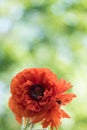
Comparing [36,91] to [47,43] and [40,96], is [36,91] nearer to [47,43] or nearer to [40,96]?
[40,96]

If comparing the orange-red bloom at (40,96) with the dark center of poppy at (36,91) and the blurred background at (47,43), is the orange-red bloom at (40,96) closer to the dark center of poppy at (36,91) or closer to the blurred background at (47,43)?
the dark center of poppy at (36,91)

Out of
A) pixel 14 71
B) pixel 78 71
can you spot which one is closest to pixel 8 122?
pixel 14 71

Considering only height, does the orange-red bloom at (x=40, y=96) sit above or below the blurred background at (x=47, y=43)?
below

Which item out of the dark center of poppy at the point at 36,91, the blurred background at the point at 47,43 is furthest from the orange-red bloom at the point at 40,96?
the blurred background at the point at 47,43

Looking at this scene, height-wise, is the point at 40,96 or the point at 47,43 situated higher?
the point at 47,43

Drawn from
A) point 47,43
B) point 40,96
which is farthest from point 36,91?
point 47,43

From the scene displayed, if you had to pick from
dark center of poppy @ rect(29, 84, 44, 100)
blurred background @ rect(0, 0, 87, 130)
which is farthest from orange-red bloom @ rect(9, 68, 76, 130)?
blurred background @ rect(0, 0, 87, 130)

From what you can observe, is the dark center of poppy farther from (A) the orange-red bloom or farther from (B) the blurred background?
(B) the blurred background

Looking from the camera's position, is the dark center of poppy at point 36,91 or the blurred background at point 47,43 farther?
the blurred background at point 47,43
